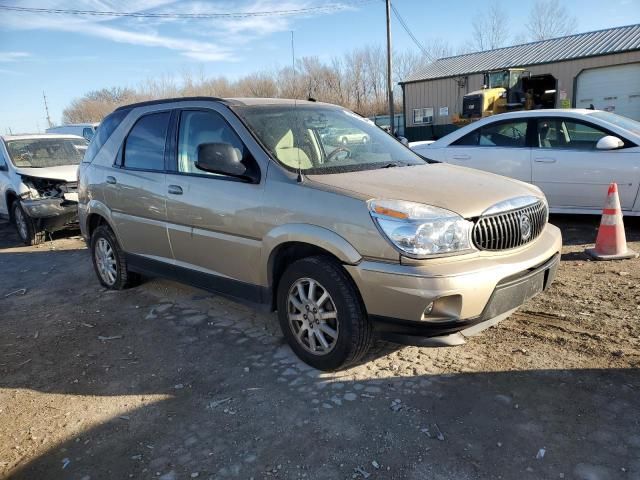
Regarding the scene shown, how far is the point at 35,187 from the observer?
8.16 metres

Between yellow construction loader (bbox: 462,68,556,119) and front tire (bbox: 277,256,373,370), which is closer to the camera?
front tire (bbox: 277,256,373,370)

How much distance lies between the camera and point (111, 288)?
5.46 metres

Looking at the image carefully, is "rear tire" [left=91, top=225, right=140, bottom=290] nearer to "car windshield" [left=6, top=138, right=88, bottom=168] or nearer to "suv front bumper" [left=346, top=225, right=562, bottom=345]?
"suv front bumper" [left=346, top=225, right=562, bottom=345]

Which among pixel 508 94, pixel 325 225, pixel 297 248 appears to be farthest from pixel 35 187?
pixel 508 94

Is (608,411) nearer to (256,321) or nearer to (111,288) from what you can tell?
(256,321)

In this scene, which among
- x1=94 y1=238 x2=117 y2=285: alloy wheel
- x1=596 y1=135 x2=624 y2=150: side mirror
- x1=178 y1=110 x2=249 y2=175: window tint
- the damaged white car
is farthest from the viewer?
the damaged white car

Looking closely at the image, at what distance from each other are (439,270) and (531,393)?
973 millimetres

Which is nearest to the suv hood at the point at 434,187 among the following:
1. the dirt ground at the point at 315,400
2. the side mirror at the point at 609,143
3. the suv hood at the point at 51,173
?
the dirt ground at the point at 315,400

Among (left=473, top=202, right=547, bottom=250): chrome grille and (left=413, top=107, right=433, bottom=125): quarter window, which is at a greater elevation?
(left=413, top=107, right=433, bottom=125): quarter window

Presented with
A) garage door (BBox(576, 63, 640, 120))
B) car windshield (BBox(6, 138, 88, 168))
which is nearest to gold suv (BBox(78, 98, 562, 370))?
car windshield (BBox(6, 138, 88, 168))

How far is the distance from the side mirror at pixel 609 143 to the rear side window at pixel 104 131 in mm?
5362

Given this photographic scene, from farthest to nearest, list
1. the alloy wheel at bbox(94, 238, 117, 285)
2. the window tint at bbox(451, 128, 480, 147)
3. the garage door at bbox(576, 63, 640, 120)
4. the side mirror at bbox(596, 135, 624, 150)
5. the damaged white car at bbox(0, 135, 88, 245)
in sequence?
1. the garage door at bbox(576, 63, 640, 120)
2. the damaged white car at bbox(0, 135, 88, 245)
3. the window tint at bbox(451, 128, 480, 147)
4. the side mirror at bbox(596, 135, 624, 150)
5. the alloy wheel at bbox(94, 238, 117, 285)

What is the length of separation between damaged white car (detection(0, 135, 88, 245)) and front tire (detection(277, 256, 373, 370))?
5.99 metres

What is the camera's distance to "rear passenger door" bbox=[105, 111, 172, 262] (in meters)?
4.30
